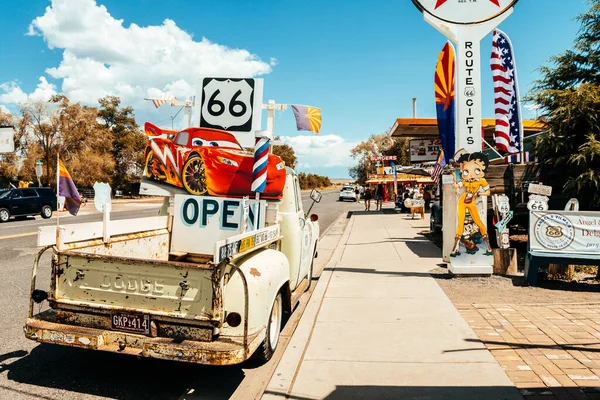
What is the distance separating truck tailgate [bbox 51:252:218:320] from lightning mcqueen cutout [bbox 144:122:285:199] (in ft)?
6.36

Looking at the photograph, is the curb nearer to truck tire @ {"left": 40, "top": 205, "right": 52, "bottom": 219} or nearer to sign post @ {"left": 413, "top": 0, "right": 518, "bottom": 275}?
sign post @ {"left": 413, "top": 0, "right": 518, "bottom": 275}

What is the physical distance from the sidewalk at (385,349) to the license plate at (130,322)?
3.99 ft

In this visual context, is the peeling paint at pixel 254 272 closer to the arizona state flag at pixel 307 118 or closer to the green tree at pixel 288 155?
the arizona state flag at pixel 307 118

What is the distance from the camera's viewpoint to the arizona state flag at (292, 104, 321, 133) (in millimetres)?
8367

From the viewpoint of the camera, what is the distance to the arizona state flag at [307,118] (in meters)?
8.37

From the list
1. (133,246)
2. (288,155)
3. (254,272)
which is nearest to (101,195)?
(133,246)

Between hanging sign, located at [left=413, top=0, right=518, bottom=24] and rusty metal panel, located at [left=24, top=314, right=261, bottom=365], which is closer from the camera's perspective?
rusty metal panel, located at [left=24, top=314, right=261, bottom=365]

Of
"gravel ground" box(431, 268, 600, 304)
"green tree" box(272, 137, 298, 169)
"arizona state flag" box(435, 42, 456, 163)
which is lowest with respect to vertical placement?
"gravel ground" box(431, 268, 600, 304)

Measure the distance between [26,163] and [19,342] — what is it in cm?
4127

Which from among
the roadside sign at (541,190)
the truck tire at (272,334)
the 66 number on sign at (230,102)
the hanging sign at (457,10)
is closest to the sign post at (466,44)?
the hanging sign at (457,10)

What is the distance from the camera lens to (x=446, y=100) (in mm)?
12086

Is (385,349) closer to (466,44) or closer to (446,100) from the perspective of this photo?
(466,44)

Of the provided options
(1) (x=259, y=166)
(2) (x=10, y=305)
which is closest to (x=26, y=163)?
(2) (x=10, y=305)

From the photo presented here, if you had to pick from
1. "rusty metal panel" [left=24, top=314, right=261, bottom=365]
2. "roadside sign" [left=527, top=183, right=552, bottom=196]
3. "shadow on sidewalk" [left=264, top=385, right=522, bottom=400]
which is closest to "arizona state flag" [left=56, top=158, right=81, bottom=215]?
"rusty metal panel" [left=24, top=314, right=261, bottom=365]
